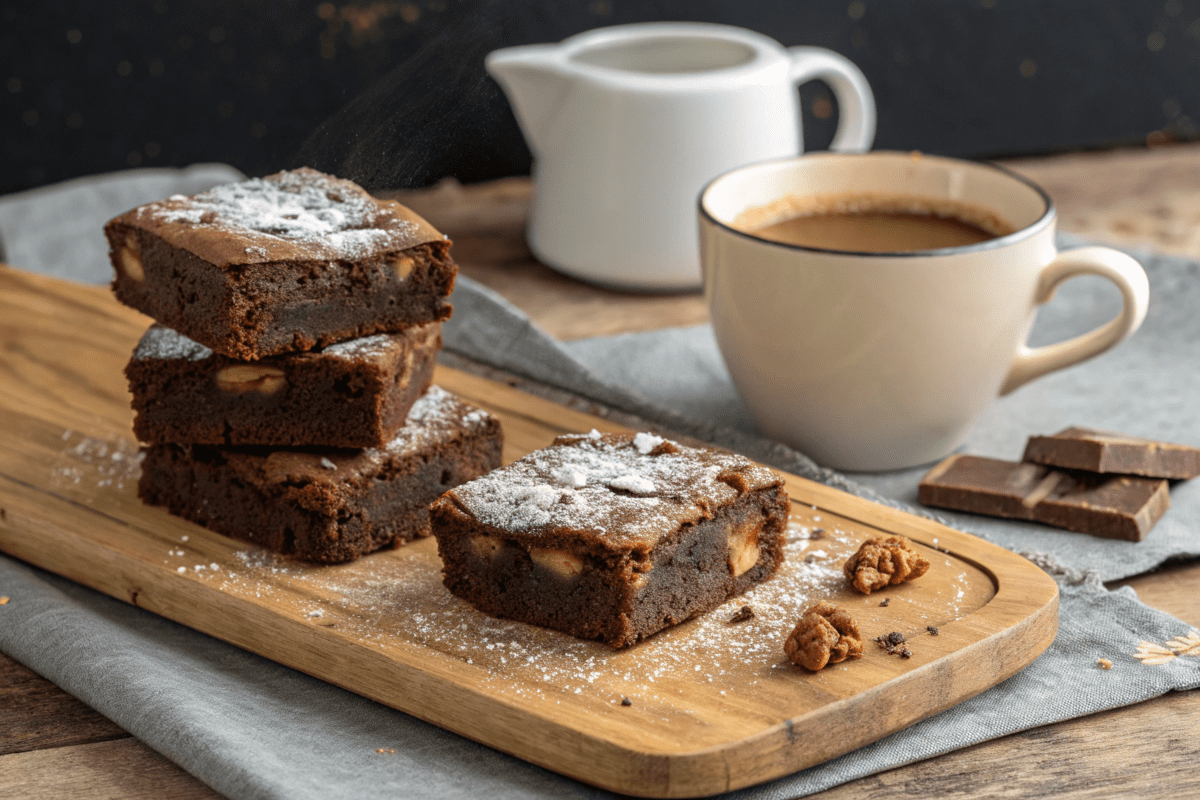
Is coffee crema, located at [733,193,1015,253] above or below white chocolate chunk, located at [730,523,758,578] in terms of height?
above

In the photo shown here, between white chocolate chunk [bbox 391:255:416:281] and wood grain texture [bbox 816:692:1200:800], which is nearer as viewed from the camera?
wood grain texture [bbox 816:692:1200:800]

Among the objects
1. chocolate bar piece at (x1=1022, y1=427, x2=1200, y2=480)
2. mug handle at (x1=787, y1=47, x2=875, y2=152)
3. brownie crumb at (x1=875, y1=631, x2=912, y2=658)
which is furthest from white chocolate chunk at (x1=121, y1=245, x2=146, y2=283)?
mug handle at (x1=787, y1=47, x2=875, y2=152)

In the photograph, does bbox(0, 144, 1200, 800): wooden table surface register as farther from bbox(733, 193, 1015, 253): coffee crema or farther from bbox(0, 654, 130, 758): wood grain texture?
bbox(733, 193, 1015, 253): coffee crema

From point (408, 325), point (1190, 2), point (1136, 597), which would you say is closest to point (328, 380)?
point (408, 325)

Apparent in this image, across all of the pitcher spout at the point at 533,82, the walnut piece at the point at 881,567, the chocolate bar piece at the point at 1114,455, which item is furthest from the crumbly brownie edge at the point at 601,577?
the pitcher spout at the point at 533,82

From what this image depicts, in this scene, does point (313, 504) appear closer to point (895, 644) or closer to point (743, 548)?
point (743, 548)

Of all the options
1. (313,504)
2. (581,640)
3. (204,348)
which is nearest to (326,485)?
(313,504)
